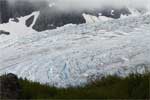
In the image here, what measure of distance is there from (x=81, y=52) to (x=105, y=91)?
46.7 m

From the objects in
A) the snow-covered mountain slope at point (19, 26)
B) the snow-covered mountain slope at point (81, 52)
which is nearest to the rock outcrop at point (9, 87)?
the snow-covered mountain slope at point (81, 52)

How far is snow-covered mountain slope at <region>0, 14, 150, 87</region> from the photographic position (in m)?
42.6

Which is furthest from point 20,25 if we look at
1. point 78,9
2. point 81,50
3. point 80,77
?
point 80,77

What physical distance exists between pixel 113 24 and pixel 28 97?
57609 millimetres

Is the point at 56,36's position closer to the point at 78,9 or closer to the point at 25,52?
the point at 25,52

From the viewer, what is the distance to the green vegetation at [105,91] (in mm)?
5012

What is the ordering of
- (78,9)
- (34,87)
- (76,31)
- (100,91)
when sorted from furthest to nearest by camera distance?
1. (78,9)
2. (76,31)
3. (34,87)
4. (100,91)

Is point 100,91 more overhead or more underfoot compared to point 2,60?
more underfoot

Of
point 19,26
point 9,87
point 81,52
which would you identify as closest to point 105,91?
point 9,87

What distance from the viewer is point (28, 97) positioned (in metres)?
5.29

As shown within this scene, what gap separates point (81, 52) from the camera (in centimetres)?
5184

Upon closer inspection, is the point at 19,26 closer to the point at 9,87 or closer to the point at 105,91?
the point at 9,87

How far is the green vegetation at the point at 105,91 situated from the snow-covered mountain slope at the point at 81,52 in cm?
2819

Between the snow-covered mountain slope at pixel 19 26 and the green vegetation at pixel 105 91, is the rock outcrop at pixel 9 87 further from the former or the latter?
the snow-covered mountain slope at pixel 19 26
